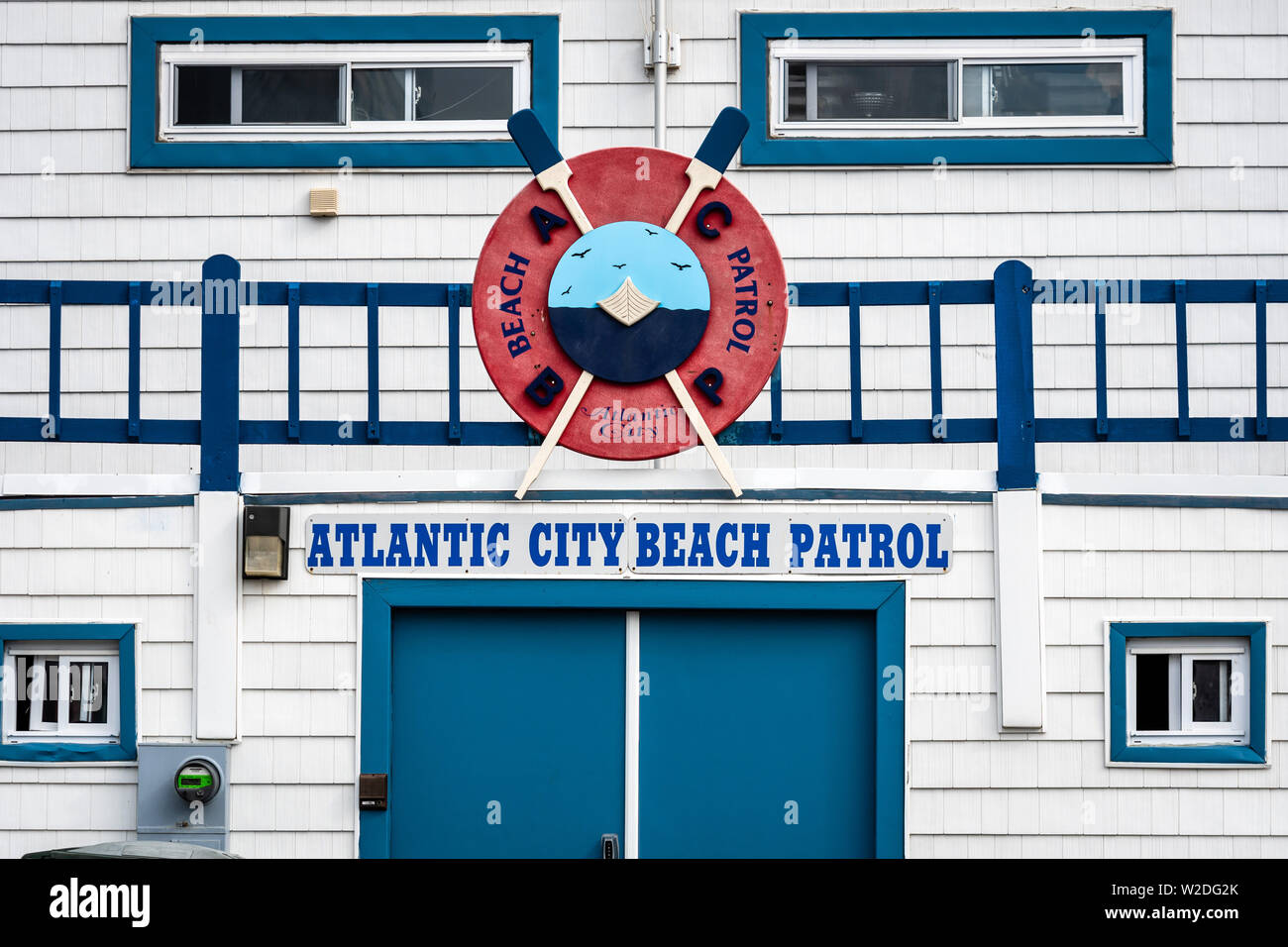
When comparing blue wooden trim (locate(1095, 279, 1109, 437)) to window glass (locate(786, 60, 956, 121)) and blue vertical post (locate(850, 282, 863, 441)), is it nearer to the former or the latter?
blue vertical post (locate(850, 282, 863, 441))

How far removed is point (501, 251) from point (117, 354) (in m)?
2.40

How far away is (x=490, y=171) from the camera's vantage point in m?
6.50

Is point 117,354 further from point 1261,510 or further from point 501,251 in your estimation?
point 1261,510

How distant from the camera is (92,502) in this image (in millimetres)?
5883

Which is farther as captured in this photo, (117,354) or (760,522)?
(117,354)

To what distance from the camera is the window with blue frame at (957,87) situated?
644 cm

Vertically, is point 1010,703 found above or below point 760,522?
below

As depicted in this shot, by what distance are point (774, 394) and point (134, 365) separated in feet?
9.76

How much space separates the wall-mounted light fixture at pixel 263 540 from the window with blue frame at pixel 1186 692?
3.85 metres

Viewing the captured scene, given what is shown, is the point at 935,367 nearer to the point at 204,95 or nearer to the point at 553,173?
the point at 553,173
